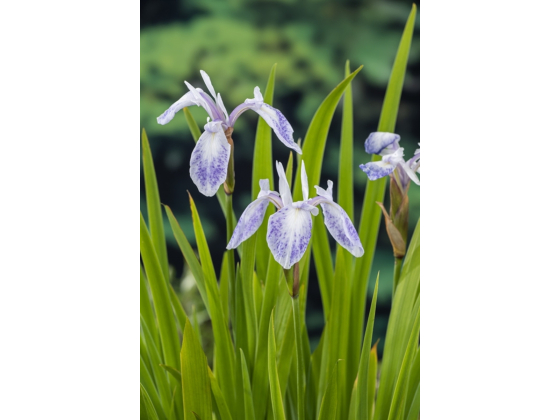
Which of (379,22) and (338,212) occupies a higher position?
(379,22)

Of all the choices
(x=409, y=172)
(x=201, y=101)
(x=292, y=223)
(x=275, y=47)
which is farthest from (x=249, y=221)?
(x=275, y=47)

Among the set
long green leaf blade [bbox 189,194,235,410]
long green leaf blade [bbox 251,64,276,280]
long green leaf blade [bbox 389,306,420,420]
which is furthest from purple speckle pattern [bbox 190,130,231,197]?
long green leaf blade [bbox 389,306,420,420]

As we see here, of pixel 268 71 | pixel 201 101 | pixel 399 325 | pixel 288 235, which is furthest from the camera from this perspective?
pixel 268 71

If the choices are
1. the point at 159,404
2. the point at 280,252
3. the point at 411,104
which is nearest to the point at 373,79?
the point at 411,104

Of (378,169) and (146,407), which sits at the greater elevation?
(378,169)

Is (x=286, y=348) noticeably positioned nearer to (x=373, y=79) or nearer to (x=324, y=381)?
(x=324, y=381)

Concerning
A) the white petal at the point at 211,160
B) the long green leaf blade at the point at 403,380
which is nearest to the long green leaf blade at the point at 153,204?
A: the white petal at the point at 211,160

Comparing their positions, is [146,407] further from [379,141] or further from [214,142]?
[379,141]
